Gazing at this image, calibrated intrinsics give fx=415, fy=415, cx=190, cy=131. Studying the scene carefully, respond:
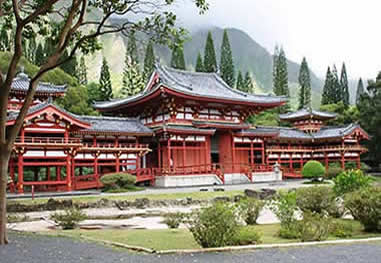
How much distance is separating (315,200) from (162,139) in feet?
67.0

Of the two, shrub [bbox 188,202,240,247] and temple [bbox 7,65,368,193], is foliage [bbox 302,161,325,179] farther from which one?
shrub [bbox 188,202,240,247]

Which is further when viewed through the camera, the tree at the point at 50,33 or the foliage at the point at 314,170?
the foliage at the point at 314,170

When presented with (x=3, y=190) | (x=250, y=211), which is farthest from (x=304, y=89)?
(x=3, y=190)

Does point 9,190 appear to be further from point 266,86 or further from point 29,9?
point 266,86

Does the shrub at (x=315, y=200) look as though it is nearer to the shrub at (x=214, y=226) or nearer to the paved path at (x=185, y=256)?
the paved path at (x=185, y=256)

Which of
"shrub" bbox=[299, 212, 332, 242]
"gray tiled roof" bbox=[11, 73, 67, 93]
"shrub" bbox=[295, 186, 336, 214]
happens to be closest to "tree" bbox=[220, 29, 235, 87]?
"gray tiled roof" bbox=[11, 73, 67, 93]

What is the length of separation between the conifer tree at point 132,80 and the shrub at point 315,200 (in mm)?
54163

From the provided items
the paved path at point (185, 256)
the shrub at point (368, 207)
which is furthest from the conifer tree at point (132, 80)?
the paved path at point (185, 256)

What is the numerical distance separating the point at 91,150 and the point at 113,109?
33.7 feet

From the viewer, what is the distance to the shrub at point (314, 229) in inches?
457

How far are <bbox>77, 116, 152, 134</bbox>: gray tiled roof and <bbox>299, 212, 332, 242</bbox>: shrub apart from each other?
22320 millimetres

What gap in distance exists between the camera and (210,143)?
39.3 metres

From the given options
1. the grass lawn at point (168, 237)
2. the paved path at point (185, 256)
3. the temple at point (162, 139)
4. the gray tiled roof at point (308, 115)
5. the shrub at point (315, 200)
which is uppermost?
the gray tiled roof at point (308, 115)

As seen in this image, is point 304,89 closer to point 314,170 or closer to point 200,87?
point 200,87
